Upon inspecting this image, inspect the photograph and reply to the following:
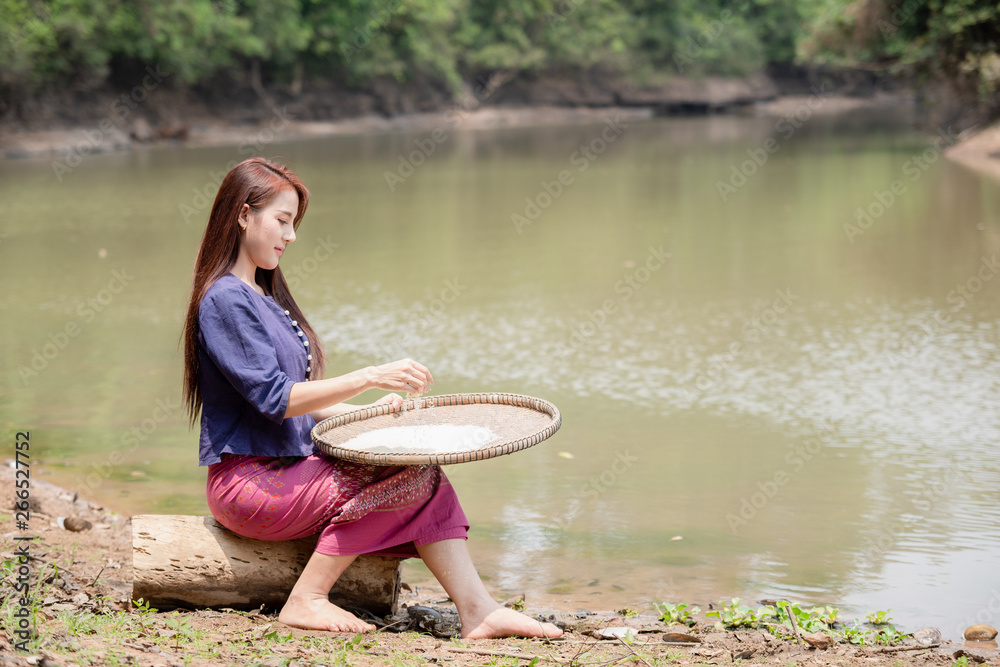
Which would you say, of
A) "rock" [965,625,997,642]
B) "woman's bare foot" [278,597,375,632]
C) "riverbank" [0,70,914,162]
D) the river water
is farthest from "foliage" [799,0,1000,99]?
"woman's bare foot" [278,597,375,632]

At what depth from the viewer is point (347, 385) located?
2779 millimetres

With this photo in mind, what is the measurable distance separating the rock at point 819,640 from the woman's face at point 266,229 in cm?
184

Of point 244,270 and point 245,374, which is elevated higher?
point 244,270

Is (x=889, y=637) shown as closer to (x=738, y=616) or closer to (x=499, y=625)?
(x=738, y=616)

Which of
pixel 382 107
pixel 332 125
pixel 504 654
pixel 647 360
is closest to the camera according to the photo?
pixel 504 654

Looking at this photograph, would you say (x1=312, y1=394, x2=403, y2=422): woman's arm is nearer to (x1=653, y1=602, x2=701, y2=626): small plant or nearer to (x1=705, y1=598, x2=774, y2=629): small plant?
(x1=653, y1=602, x2=701, y2=626): small plant

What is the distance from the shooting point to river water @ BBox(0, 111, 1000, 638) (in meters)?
3.89

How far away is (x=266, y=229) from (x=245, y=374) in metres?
0.45

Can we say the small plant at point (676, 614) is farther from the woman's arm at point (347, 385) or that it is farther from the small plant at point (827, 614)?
the woman's arm at point (347, 385)

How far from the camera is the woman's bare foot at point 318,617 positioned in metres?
2.87

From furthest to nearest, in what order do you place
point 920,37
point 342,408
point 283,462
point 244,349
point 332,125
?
point 332,125
point 920,37
point 342,408
point 283,462
point 244,349

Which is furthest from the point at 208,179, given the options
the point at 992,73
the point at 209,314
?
the point at 209,314

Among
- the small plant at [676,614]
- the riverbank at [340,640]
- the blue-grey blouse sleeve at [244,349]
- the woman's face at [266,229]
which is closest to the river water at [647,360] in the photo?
the small plant at [676,614]

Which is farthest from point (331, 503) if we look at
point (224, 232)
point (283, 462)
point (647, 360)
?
point (647, 360)
